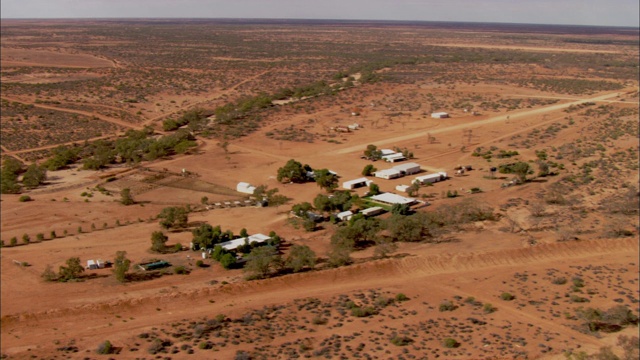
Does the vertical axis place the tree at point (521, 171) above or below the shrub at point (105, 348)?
above

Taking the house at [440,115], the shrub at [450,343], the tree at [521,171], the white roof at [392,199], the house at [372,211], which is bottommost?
the shrub at [450,343]

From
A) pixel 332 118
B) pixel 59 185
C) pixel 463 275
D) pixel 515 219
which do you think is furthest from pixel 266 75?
pixel 463 275

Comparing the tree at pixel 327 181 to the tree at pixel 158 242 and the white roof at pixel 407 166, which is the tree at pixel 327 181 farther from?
the tree at pixel 158 242

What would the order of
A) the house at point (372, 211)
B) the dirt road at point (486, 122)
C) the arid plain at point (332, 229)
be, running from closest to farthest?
the arid plain at point (332, 229) → the house at point (372, 211) → the dirt road at point (486, 122)

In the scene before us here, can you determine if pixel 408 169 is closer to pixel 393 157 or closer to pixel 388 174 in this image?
pixel 388 174

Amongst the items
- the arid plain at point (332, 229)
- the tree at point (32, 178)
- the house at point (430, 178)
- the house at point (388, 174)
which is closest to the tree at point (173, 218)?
the arid plain at point (332, 229)

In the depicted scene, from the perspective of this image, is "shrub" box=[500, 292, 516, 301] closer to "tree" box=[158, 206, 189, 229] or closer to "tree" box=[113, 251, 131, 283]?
"tree" box=[113, 251, 131, 283]
